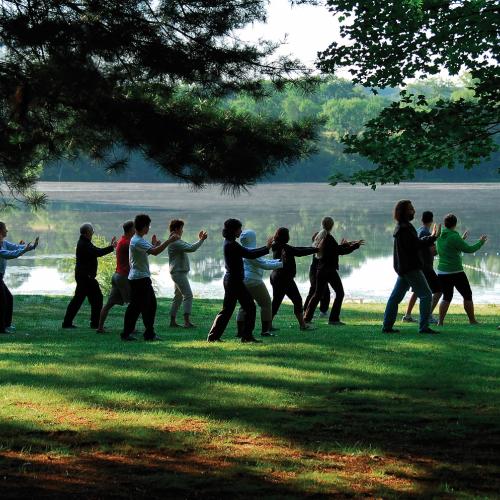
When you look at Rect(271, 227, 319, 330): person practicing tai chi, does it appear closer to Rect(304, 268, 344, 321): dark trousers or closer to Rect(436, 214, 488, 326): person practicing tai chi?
Rect(304, 268, 344, 321): dark trousers

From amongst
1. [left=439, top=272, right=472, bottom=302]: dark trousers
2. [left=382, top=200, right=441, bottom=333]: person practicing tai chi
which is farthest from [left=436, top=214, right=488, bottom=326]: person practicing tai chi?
[left=382, top=200, right=441, bottom=333]: person practicing tai chi

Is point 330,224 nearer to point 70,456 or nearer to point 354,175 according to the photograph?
point 354,175

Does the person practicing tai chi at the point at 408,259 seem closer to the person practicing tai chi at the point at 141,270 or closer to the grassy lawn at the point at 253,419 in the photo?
the grassy lawn at the point at 253,419

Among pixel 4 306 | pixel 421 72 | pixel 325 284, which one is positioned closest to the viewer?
pixel 421 72

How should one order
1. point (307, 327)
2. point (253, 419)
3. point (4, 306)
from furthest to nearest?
point (307, 327), point (4, 306), point (253, 419)

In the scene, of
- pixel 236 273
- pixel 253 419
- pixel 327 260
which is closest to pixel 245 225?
pixel 327 260

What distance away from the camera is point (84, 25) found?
1036 centimetres

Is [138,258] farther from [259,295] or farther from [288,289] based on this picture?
[288,289]

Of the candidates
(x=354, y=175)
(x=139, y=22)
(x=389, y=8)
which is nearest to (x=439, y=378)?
(x=354, y=175)

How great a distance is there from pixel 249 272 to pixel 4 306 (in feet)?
11.8

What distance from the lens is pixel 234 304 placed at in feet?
37.8

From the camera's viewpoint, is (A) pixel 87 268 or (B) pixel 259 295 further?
(A) pixel 87 268

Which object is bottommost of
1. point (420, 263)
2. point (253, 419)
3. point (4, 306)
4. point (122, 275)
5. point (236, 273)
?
point (253, 419)

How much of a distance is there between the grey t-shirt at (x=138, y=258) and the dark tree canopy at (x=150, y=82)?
1000mm
